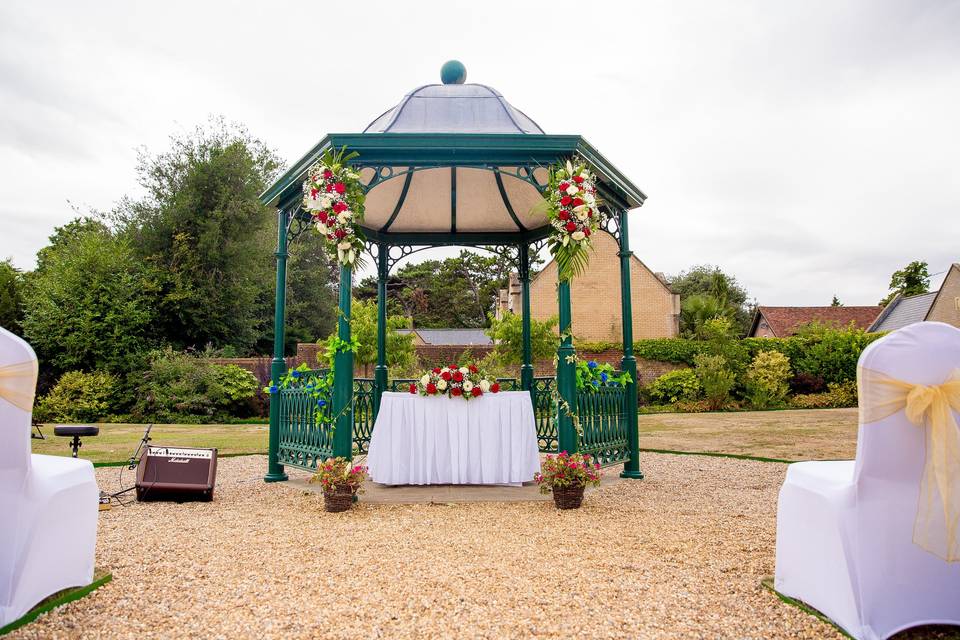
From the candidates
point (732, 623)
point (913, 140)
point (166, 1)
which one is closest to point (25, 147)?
point (166, 1)

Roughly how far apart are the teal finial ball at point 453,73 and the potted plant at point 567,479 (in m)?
4.80

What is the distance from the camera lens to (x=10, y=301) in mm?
18938

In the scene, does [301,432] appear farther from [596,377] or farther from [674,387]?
[674,387]

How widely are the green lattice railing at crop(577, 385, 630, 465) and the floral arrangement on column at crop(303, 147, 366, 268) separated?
2.96 m

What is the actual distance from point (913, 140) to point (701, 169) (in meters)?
5.34

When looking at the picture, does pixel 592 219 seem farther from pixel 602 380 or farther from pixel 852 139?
pixel 852 139

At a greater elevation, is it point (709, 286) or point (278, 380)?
point (709, 286)

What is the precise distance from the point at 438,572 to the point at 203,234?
19.5 metres

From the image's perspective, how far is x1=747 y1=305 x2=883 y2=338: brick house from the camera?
33650 mm

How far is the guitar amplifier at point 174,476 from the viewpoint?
571 centimetres

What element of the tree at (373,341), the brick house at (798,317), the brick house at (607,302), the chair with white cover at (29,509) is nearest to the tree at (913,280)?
the brick house at (798,317)

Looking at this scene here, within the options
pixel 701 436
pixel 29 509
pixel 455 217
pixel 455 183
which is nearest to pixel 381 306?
pixel 455 217

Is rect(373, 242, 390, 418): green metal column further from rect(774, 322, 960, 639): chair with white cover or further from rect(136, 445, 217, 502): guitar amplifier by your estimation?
rect(774, 322, 960, 639): chair with white cover

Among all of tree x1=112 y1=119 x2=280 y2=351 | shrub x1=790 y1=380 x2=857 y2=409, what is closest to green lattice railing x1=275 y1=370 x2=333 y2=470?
tree x1=112 y1=119 x2=280 y2=351
